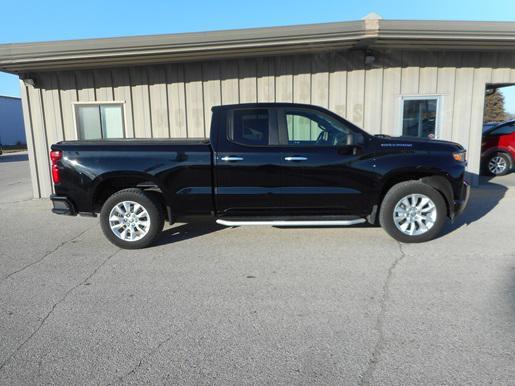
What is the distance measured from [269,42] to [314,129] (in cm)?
280

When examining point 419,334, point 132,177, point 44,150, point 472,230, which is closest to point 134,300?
point 132,177

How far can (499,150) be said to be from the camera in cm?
1027

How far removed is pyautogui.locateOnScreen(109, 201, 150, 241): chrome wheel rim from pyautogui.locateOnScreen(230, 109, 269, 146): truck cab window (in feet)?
5.22

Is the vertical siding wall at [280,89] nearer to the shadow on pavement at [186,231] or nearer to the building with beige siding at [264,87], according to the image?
the building with beige siding at [264,87]

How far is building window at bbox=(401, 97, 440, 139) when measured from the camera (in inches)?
322

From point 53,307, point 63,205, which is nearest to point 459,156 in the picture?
point 53,307

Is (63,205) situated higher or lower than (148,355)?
higher

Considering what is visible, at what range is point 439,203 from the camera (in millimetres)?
4949

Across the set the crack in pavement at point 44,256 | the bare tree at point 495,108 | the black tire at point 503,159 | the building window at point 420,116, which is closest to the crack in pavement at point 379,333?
the crack in pavement at point 44,256

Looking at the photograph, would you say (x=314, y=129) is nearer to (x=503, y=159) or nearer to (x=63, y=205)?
(x=63, y=205)

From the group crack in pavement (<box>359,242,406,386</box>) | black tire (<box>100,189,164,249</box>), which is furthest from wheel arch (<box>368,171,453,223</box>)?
black tire (<box>100,189,164,249</box>)

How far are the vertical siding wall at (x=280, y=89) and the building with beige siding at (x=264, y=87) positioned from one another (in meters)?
0.02

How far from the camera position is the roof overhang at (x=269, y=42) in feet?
22.5

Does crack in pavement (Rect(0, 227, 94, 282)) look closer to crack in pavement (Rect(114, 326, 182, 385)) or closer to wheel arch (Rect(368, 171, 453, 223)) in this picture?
crack in pavement (Rect(114, 326, 182, 385))
